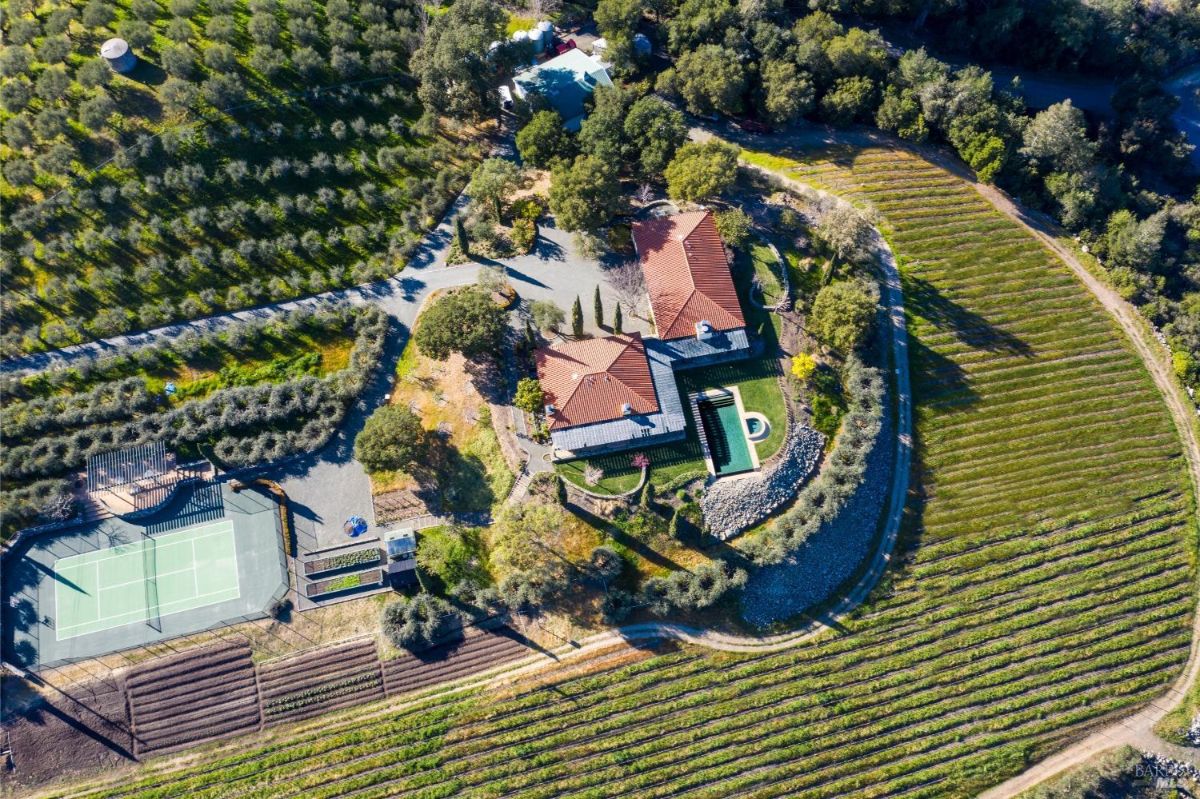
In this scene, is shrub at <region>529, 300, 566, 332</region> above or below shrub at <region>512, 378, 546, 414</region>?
above

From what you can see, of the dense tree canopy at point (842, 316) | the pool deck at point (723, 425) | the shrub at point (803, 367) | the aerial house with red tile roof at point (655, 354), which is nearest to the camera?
the aerial house with red tile roof at point (655, 354)

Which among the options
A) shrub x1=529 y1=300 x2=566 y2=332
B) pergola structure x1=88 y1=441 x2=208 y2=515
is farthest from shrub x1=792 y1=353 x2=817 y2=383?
pergola structure x1=88 y1=441 x2=208 y2=515

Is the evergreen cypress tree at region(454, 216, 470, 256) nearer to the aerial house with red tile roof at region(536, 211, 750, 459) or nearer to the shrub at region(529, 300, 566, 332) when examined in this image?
the shrub at region(529, 300, 566, 332)

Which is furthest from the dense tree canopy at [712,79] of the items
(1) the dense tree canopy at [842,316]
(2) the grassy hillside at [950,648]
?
(1) the dense tree canopy at [842,316]

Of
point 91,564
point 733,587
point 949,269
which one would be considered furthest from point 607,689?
point 949,269

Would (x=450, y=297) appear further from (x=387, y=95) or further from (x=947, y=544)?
(x=947, y=544)

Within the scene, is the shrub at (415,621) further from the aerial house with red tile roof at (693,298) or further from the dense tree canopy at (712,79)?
the dense tree canopy at (712,79)
